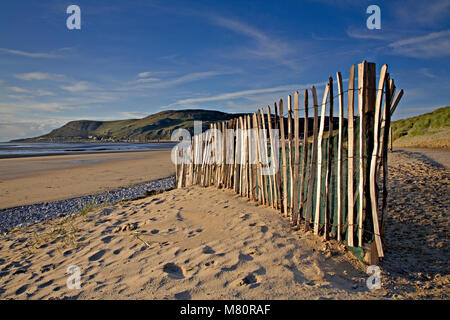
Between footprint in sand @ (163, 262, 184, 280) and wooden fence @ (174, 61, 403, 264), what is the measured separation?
6.04 ft

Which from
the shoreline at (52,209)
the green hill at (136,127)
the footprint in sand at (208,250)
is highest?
the green hill at (136,127)

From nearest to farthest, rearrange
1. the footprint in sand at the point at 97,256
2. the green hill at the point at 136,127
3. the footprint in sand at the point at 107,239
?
the footprint in sand at the point at 97,256 < the footprint in sand at the point at 107,239 < the green hill at the point at 136,127

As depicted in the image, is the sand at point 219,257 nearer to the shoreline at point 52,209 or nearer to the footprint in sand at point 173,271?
the footprint in sand at point 173,271

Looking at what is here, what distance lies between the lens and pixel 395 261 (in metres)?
3.23

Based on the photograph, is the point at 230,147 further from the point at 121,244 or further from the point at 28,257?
the point at 28,257

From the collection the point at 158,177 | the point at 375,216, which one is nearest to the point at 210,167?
the point at 375,216

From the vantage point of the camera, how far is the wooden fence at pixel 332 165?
3.02 meters

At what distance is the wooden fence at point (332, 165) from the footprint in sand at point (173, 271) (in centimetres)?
184

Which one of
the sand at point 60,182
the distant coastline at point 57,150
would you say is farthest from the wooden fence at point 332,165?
the distant coastline at point 57,150

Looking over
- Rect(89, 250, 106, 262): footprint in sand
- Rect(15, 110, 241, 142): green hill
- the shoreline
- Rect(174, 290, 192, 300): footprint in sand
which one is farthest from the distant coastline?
Rect(15, 110, 241, 142): green hill

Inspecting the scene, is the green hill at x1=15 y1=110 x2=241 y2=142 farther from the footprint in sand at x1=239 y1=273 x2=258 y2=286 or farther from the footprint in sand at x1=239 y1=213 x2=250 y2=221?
the footprint in sand at x1=239 y1=273 x2=258 y2=286

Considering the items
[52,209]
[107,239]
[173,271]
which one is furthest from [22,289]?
[52,209]

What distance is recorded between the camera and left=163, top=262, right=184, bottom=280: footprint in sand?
2938mm

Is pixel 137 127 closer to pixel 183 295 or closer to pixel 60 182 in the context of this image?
pixel 60 182
